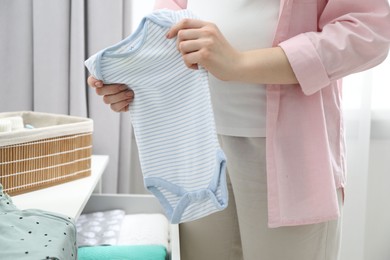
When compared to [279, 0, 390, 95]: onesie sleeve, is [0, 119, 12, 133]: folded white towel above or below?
below

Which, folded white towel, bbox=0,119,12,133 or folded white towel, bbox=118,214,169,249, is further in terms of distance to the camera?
folded white towel, bbox=118,214,169,249

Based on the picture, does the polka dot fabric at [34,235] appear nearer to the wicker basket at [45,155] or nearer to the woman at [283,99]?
the woman at [283,99]

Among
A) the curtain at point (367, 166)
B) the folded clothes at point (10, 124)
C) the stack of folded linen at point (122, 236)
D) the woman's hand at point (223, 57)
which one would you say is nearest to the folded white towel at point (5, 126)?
the folded clothes at point (10, 124)

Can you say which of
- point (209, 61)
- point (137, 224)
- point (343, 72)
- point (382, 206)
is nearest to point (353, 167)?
point (382, 206)

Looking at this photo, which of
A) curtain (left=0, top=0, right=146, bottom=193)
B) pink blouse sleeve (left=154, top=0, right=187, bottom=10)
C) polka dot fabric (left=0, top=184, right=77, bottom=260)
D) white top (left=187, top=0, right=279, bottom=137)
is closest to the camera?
polka dot fabric (left=0, top=184, right=77, bottom=260)

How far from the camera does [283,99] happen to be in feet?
2.67

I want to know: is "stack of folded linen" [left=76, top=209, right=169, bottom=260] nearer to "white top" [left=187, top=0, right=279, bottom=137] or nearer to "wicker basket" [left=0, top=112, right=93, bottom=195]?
"wicker basket" [left=0, top=112, right=93, bottom=195]

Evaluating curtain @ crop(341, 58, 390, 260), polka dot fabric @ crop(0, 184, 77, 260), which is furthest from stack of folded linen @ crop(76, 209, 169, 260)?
curtain @ crop(341, 58, 390, 260)

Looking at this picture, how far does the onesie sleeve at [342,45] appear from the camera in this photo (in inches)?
29.0

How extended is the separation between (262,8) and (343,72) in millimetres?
188

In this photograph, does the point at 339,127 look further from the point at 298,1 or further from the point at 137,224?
the point at 137,224

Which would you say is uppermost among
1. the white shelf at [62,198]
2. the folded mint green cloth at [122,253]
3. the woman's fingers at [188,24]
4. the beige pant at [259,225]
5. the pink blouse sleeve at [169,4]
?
the pink blouse sleeve at [169,4]

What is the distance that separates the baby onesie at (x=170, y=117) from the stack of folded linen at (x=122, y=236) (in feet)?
1.09

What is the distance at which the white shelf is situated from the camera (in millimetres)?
1074
